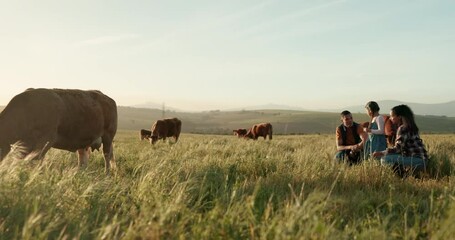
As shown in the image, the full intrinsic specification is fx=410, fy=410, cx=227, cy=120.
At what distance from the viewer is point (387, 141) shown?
9.50 meters

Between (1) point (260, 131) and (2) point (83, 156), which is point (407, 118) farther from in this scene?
(1) point (260, 131)

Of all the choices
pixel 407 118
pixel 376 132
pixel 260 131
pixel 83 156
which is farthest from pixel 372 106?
pixel 260 131

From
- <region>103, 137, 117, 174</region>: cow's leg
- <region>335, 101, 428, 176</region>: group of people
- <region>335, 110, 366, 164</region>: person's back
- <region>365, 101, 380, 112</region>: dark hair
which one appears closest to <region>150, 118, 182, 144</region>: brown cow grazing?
<region>103, 137, 117, 174</region>: cow's leg

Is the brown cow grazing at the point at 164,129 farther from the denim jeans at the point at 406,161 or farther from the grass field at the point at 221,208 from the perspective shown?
the grass field at the point at 221,208

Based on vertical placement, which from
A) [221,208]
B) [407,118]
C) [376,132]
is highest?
[407,118]

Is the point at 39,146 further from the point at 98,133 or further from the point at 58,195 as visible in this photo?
the point at 58,195

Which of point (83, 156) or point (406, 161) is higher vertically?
point (406, 161)

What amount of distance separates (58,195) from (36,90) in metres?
4.28

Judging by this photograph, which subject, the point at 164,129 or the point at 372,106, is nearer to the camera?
the point at 372,106

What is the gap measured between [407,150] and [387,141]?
1.64 meters

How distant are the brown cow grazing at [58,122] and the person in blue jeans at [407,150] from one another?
5.81 metres

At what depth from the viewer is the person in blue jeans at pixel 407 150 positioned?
7.55 metres

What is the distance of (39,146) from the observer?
7156 mm

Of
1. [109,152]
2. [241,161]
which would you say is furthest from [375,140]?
[109,152]
